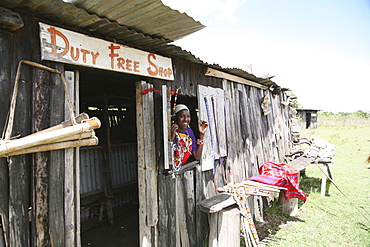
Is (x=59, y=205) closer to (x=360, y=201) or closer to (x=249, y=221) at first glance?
(x=249, y=221)

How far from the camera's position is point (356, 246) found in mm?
4414

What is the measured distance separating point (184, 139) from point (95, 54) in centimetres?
203

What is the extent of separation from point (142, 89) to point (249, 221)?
270 centimetres

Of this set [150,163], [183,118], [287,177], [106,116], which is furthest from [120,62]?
[287,177]

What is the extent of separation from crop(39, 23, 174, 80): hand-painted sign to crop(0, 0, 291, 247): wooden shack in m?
0.01

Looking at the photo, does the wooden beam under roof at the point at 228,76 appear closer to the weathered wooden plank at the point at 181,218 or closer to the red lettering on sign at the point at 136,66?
the red lettering on sign at the point at 136,66

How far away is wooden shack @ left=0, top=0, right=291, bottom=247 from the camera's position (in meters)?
2.00

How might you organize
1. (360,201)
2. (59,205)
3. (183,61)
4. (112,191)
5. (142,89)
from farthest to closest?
(360,201) → (112,191) → (183,61) → (142,89) → (59,205)

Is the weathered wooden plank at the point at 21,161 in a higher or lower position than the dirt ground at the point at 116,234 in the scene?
higher

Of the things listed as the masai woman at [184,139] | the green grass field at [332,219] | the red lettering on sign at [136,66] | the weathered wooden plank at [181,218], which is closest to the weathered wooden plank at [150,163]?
the red lettering on sign at [136,66]

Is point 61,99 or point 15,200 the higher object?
point 61,99

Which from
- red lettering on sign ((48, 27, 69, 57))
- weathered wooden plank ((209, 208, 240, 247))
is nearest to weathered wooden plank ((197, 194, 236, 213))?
weathered wooden plank ((209, 208, 240, 247))

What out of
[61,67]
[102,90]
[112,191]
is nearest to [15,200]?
[61,67]

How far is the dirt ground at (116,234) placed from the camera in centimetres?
461
